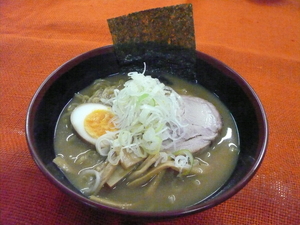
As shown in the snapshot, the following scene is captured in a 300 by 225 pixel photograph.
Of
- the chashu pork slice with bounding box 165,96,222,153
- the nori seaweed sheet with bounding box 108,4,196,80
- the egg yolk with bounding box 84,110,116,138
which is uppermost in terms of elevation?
the nori seaweed sheet with bounding box 108,4,196,80

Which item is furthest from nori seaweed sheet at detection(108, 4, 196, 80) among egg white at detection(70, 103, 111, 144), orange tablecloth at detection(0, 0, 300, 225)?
orange tablecloth at detection(0, 0, 300, 225)

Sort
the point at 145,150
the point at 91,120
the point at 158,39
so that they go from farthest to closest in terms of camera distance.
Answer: the point at 158,39, the point at 91,120, the point at 145,150

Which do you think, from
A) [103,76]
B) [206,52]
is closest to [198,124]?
[103,76]

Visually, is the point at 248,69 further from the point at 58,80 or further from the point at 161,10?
the point at 58,80

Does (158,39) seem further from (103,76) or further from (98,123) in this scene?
(98,123)

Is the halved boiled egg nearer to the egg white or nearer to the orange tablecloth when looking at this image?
the egg white

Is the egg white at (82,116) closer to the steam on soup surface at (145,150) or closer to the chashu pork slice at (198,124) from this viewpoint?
the steam on soup surface at (145,150)
